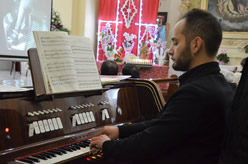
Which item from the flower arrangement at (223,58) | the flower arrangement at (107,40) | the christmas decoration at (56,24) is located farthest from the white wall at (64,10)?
the flower arrangement at (223,58)

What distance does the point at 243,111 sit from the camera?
4.18 feet

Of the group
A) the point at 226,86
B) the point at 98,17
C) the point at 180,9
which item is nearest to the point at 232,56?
the point at 180,9

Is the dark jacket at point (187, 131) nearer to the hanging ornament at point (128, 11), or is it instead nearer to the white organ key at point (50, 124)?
the white organ key at point (50, 124)

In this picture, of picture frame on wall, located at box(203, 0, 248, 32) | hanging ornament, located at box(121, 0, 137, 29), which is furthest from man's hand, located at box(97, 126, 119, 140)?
picture frame on wall, located at box(203, 0, 248, 32)

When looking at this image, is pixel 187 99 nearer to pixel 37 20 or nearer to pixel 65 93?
pixel 65 93

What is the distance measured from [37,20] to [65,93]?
2.71 m

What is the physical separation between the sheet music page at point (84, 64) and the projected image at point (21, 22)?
1973 millimetres

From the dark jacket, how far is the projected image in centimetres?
284

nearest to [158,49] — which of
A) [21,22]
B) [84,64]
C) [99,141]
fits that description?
[21,22]

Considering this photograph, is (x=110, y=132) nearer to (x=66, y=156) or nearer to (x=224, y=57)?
(x=66, y=156)

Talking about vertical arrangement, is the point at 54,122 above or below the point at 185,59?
below

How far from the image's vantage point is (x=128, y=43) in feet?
30.8

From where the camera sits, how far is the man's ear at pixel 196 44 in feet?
5.56

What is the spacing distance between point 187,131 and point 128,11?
8.74 m
